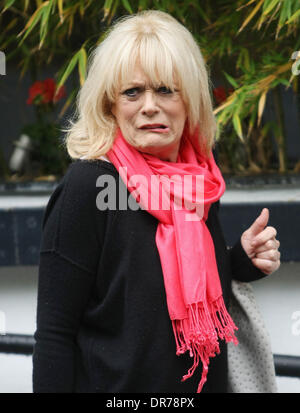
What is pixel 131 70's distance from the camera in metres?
1.09

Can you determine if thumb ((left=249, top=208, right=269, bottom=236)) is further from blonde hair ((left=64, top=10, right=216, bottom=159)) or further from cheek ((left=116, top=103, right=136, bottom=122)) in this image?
cheek ((left=116, top=103, right=136, bottom=122))

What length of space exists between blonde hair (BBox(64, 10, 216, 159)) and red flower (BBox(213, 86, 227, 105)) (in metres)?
1.36

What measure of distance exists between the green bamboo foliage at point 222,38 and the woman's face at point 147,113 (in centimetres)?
92

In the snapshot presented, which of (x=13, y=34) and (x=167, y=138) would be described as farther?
(x=13, y=34)

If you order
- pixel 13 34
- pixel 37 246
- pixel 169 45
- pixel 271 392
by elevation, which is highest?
pixel 13 34

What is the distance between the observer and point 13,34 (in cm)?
277

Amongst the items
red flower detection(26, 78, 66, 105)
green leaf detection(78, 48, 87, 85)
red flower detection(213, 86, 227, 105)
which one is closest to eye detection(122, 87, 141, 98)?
green leaf detection(78, 48, 87, 85)

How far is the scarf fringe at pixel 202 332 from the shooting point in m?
1.09

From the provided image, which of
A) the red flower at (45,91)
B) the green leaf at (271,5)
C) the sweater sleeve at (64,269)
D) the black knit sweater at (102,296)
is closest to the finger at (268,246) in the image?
the black knit sweater at (102,296)

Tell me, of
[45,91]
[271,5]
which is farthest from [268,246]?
[45,91]

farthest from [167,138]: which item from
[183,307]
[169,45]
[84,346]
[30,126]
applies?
[30,126]

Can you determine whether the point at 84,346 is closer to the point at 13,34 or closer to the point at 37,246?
the point at 37,246

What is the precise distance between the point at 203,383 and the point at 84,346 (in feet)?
0.80

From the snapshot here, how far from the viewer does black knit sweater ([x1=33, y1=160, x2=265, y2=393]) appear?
1079mm
